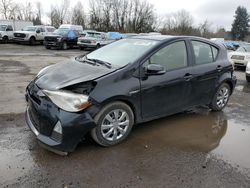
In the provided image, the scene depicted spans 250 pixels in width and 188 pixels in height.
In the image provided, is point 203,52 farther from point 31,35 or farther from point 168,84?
point 31,35

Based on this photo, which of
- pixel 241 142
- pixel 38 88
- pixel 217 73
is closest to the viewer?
pixel 38 88

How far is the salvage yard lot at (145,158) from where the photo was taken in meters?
3.14

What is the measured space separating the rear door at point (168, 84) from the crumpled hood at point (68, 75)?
2.33ft

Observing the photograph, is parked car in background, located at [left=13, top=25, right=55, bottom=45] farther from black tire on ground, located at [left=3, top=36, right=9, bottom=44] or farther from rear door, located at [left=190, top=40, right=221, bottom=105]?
rear door, located at [left=190, top=40, right=221, bottom=105]

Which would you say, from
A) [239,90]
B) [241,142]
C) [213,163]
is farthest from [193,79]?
[239,90]

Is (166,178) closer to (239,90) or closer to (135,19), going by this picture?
(239,90)

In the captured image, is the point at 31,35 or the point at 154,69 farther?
the point at 31,35

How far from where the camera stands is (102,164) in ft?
11.3

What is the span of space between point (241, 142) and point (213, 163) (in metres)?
1.04

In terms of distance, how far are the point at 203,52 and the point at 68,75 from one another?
277cm

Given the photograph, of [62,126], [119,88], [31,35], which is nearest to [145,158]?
[119,88]

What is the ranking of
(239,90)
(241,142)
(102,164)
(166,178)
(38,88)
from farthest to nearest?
(239,90)
(241,142)
(38,88)
(102,164)
(166,178)

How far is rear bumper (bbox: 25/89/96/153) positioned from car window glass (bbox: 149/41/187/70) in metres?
1.52

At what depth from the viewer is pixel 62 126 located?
336 centimetres
